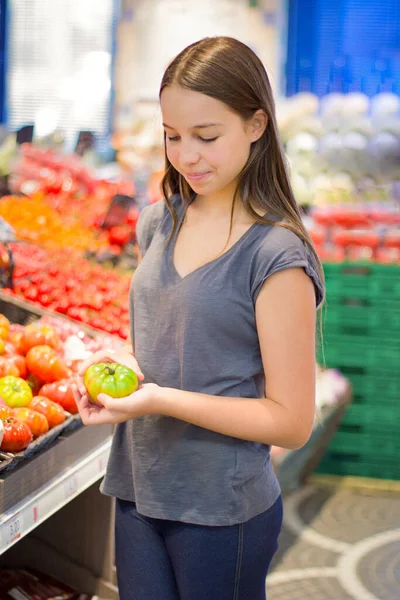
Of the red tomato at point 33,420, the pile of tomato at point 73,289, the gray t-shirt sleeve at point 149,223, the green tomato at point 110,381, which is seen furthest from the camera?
the pile of tomato at point 73,289

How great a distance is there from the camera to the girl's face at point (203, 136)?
147 cm

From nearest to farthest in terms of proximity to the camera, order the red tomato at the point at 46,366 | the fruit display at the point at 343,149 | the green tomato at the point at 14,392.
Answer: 1. the green tomato at the point at 14,392
2. the red tomato at the point at 46,366
3. the fruit display at the point at 343,149

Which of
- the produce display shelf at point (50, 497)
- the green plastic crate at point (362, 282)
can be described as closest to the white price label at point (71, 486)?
the produce display shelf at point (50, 497)

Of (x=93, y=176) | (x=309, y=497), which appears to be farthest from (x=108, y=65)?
(x=309, y=497)

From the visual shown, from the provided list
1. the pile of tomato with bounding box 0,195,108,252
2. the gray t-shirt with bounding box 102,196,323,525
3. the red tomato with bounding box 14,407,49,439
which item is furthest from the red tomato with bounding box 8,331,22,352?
the pile of tomato with bounding box 0,195,108,252

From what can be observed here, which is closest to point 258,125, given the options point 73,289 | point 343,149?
point 73,289

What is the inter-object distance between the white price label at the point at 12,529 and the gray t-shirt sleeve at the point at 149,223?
77 centimetres

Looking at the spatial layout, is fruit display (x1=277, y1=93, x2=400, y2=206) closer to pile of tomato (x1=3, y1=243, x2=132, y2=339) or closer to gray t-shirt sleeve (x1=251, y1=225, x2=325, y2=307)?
pile of tomato (x1=3, y1=243, x2=132, y2=339)

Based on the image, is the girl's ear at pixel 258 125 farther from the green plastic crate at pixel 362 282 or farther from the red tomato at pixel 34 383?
the green plastic crate at pixel 362 282

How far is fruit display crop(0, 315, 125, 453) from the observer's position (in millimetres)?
2152

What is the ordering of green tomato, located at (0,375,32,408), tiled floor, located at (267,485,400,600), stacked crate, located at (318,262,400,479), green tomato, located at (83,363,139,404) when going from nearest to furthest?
green tomato, located at (83,363,139,404) → green tomato, located at (0,375,32,408) → tiled floor, located at (267,485,400,600) → stacked crate, located at (318,262,400,479)

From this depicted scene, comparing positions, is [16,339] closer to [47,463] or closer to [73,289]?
[47,463]

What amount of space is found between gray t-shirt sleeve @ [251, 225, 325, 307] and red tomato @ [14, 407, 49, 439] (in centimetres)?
98

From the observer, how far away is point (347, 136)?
18.7 ft
